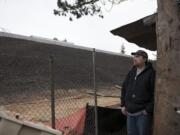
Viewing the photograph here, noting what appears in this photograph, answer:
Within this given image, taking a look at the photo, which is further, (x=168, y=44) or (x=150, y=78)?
(x=150, y=78)

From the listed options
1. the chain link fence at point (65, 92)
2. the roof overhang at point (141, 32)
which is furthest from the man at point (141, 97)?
Answer: the chain link fence at point (65, 92)

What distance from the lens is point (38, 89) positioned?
53.0 ft

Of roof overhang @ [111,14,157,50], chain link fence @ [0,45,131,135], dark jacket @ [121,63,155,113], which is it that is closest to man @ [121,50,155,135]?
dark jacket @ [121,63,155,113]

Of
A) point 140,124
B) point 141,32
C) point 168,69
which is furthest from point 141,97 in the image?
point 141,32

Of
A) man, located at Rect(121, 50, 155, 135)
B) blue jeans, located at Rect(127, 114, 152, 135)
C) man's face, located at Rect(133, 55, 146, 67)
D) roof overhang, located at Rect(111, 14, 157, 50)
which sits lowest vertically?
blue jeans, located at Rect(127, 114, 152, 135)

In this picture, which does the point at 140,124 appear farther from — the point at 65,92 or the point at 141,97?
the point at 65,92

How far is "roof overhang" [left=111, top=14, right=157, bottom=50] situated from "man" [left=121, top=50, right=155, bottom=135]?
2.95 ft

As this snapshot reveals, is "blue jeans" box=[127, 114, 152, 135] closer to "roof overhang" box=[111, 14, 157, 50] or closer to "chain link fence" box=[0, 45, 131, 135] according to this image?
"chain link fence" box=[0, 45, 131, 135]

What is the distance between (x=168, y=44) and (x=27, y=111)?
21.2ft

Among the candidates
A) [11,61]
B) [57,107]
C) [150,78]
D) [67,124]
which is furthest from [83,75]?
[150,78]

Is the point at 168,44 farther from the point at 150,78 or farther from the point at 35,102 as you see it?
the point at 35,102

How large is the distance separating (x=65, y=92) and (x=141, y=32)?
25.0 feet

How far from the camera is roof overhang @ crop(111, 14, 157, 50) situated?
8031 mm

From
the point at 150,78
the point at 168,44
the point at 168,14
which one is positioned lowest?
the point at 150,78
